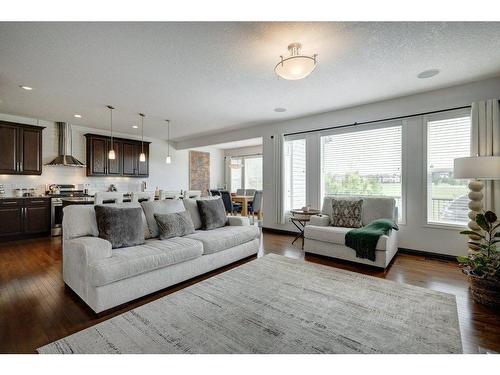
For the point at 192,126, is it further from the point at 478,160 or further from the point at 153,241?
the point at 478,160

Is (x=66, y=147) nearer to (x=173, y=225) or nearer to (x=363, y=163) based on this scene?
(x=173, y=225)

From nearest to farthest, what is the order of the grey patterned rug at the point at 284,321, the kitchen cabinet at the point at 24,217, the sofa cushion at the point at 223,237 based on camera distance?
the grey patterned rug at the point at 284,321
the sofa cushion at the point at 223,237
the kitchen cabinet at the point at 24,217

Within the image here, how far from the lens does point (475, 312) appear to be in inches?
83.6

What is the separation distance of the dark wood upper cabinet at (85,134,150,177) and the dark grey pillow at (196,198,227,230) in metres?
3.80

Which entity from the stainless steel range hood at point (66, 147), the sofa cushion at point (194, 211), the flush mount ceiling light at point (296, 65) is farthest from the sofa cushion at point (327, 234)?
the stainless steel range hood at point (66, 147)

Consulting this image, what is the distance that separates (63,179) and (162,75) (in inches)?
174

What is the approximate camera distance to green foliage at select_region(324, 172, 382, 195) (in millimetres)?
4371

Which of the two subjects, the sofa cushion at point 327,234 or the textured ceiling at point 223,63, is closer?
the textured ceiling at point 223,63

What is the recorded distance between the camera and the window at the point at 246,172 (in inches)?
346

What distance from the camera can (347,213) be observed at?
3.95 metres

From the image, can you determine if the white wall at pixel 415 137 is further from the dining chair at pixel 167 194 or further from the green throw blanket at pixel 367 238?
the dining chair at pixel 167 194

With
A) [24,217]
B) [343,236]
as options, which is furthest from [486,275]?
[24,217]

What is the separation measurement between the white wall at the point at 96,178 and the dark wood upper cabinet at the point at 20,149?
34 centimetres
